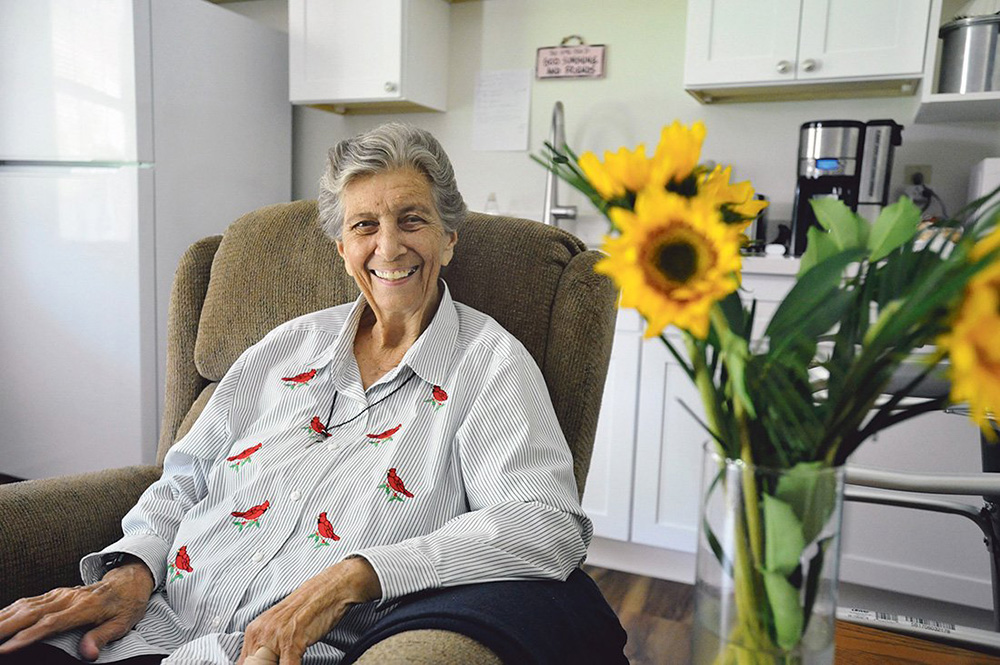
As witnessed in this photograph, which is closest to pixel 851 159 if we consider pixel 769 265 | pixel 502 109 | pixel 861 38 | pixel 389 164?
pixel 861 38

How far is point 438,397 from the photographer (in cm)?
112

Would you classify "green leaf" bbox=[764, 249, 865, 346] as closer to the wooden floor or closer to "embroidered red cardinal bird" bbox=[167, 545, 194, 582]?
"embroidered red cardinal bird" bbox=[167, 545, 194, 582]

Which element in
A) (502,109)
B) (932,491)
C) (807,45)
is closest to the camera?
(932,491)

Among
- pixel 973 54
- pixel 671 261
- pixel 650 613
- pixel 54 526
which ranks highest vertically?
pixel 973 54

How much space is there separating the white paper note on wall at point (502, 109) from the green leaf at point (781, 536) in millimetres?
2634

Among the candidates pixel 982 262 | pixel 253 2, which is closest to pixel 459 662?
pixel 982 262

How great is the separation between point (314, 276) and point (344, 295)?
0.27 feet

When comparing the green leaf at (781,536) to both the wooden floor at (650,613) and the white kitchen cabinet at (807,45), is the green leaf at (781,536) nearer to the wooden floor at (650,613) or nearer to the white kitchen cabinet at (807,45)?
the wooden floor at (650,613)

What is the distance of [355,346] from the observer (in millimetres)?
1277

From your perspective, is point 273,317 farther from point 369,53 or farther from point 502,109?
point 502,109

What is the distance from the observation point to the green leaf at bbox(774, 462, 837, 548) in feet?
1.33

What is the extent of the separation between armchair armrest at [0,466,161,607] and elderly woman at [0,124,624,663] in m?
0.06

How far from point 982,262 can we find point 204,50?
284 cm

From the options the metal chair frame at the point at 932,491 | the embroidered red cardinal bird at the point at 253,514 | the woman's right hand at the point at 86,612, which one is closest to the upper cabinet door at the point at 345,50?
the embroidered red cardinal bird at the point at 253,514
